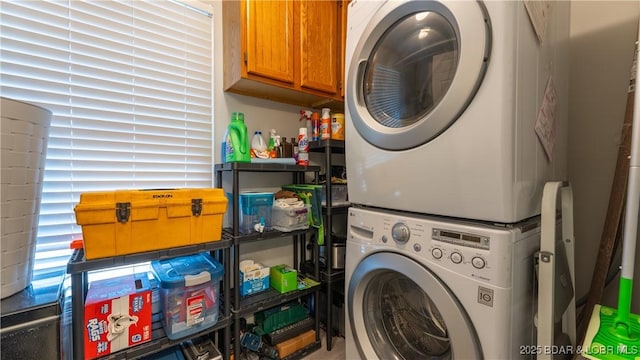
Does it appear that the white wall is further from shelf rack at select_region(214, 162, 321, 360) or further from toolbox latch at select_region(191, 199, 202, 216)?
toolbox latch at select_region(191, 199, 202, 216)

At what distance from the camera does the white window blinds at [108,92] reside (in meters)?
1.08

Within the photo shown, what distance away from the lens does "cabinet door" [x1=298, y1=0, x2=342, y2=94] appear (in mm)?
1526

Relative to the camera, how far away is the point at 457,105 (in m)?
0.74

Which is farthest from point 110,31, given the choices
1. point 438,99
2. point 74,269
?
point 438,99

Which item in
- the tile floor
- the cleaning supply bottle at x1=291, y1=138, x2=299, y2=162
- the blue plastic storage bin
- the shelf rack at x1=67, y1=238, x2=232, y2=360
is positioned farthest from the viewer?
the cleaning supply bottle at x1=291, y1=138, x2=299, y2=162

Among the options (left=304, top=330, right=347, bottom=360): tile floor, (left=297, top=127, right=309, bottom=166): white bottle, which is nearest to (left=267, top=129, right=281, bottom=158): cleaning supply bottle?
(left=297, top=127, right=309, bottom=166): white bottle

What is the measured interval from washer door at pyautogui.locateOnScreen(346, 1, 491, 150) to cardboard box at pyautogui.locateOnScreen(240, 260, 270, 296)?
100 cm

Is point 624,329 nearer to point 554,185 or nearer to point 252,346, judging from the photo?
point 554,185

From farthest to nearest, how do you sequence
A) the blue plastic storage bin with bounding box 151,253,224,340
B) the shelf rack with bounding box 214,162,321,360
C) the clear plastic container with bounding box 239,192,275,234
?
1. the clear plastic container with bounding box 239,192,275,234
2. the shelf rack with bounding box 214,162,321,360
3. the blue plastic storage bin with bounding box 151,253,224,340

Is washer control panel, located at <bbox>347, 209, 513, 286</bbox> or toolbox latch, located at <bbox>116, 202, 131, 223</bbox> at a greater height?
toolbox latch, located at <bbox>116, 202, 131, 223</bbox>

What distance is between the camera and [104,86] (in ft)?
4.00

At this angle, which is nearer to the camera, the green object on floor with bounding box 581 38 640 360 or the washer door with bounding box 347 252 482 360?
the green object on floor with bounding box 581 38 640 360

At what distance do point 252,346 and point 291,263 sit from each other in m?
0.55

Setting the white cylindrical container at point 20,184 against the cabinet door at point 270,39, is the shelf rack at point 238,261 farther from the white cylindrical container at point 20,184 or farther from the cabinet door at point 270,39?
the white cylindrical container at point 20,184
